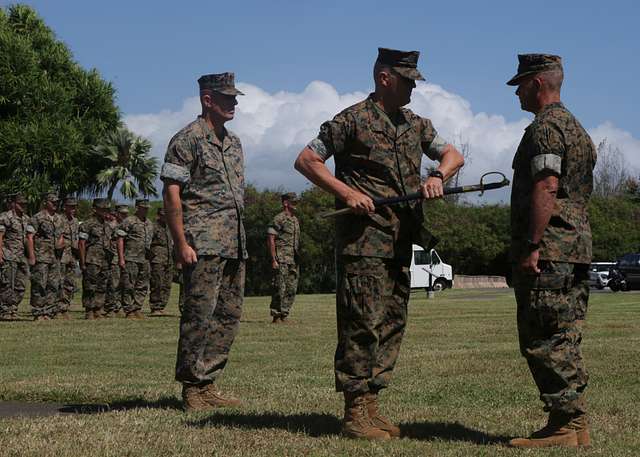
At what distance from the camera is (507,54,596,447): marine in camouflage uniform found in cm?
621

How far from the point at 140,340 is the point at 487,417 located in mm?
8896

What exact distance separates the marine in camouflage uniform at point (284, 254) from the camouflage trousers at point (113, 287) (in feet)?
13.0

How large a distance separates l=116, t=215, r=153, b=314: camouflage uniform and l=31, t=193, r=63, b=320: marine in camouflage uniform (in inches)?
51.2

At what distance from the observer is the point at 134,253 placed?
22.1 m

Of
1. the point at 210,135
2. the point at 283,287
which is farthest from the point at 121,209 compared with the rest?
the point at 210,135

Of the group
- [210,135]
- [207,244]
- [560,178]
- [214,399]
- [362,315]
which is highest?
[210,135]

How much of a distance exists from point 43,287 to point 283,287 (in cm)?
499

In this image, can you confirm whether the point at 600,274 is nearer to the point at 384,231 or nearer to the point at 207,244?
the point at 207,244

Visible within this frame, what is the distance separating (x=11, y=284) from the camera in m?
21.5

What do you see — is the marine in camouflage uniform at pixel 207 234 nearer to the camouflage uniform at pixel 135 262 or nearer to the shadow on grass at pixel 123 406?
the shadow on grass at pixel 123 406

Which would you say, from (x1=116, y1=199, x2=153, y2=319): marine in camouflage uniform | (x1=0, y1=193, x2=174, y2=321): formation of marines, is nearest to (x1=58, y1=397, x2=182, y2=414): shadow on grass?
(x1=0, y1=193, x2=174, y2=321): formation of marines

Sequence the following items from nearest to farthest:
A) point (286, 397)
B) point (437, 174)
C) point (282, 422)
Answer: point (437, 174)
point (282, 422)
point (286, 397)

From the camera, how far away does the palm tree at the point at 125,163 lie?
50.9m

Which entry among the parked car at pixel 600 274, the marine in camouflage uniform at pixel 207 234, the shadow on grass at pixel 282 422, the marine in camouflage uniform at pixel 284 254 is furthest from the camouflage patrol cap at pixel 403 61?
the parked car at pixel 600 274
